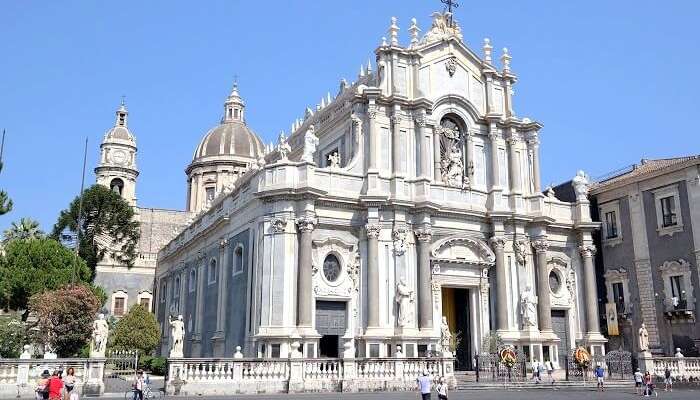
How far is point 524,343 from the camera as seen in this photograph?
33.3 m

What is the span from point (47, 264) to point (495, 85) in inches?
1171

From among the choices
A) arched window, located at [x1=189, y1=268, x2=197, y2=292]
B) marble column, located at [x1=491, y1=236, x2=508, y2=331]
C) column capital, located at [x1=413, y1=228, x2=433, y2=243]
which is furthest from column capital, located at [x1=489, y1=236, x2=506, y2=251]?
arched window, located at [x1=189, y1=268, x2=197, y2=292]

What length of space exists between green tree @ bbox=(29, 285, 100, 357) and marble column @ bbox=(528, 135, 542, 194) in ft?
86.3

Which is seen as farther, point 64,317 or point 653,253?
point 64,317

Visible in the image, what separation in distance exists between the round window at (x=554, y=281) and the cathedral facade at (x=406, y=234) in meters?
0.06

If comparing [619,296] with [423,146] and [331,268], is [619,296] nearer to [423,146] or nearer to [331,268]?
[423,146]

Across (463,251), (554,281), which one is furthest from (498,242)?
(554,281)

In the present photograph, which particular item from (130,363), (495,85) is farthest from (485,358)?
(130,363)

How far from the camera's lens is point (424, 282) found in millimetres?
31484

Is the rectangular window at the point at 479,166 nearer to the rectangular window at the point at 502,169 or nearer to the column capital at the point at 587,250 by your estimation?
the rectangular window at the point at 502,169

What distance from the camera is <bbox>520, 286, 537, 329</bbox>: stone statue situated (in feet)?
110

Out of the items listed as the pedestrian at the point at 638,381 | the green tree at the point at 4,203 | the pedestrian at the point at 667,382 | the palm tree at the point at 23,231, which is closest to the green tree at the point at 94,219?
the palm tree at the point at 23,231

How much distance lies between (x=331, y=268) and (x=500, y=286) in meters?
9.12

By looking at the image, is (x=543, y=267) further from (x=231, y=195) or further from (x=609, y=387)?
(x=231, y=195)
